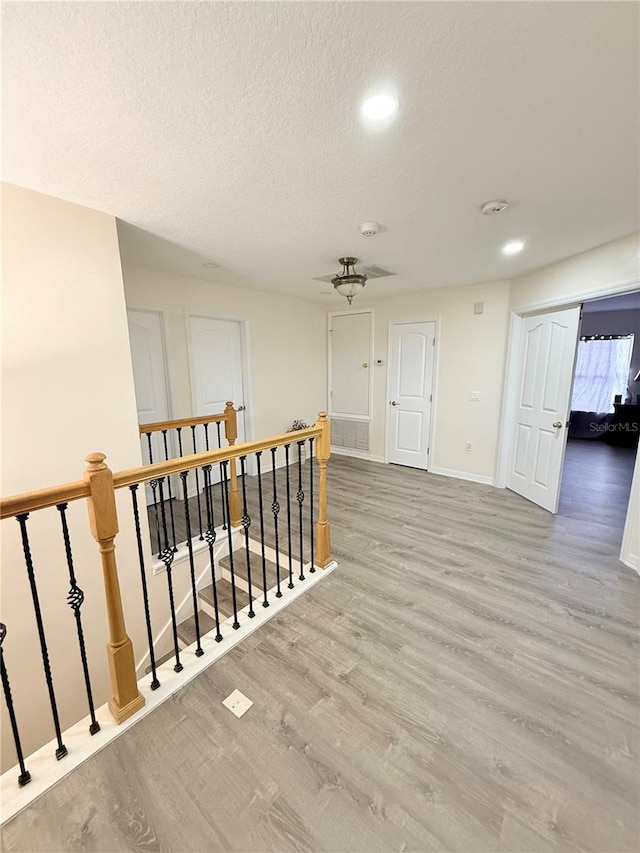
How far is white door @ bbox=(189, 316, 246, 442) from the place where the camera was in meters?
4.01

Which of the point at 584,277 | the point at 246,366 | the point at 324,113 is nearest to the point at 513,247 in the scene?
the point at 584,277

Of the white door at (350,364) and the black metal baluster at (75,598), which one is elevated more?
the white door at (350,364)

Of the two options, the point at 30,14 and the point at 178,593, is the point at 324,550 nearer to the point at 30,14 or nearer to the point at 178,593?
the point at 178,593

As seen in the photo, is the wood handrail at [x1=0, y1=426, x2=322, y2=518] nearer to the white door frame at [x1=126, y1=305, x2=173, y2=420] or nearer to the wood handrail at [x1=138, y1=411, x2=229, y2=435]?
the wood handrail at [x1=138, y1=411, x2=229, y2=435]

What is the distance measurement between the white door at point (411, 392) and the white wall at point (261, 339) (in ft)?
4.17

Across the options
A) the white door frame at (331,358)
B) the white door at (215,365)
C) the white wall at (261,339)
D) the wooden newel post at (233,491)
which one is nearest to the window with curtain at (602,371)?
the white door frame at (331,358)

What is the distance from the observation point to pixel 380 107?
4.31 ft

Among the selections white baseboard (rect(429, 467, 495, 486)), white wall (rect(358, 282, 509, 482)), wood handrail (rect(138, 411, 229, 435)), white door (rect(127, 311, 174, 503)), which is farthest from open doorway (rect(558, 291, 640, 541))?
white door (rect(127, 311, 174, 503))

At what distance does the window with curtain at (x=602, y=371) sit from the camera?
665 centimetres

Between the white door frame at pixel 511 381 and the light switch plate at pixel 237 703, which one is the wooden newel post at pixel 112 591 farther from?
the white door frame at pixel 511 381

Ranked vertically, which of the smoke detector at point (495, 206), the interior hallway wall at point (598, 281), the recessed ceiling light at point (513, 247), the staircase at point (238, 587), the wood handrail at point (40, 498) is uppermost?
the recessed ceiling light at point (513, 247)

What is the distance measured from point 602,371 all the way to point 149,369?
816 cm

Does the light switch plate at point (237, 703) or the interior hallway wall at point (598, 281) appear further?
the interior hallway wall at point (598, 281)

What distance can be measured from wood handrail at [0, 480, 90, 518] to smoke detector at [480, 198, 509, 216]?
2582 mm
